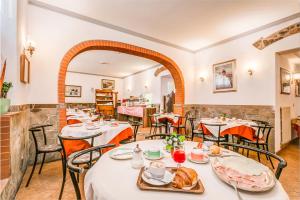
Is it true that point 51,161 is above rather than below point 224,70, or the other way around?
below

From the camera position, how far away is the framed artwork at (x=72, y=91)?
8836 mm

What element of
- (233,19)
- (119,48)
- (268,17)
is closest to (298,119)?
(268,17)

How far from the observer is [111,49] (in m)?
4.21

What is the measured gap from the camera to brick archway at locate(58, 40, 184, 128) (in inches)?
131

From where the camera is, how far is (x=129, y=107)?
8.37 metres

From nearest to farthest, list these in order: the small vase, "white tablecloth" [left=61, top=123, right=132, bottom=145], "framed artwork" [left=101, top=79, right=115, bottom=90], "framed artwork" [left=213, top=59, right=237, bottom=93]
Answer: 1. the small vase
2. "white tablecloth" [left=61, top=123, right=132, bottom=145]
3. "framed artwork" [left=213, top=59, right=237, bottom=93]
4. "framed artwork" [left=101, top=79, right=115, bottom=90]

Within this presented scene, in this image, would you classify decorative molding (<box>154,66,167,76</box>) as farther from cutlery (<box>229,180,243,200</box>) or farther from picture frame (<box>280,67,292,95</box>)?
cutlery (<box>229,180,243,200</box>)

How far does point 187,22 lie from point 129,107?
551cm

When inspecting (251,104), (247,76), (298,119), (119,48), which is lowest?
(298,119)

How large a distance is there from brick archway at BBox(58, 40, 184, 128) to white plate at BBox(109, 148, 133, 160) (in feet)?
8.34

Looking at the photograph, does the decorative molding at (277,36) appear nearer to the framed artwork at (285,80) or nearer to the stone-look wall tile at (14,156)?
the framed artwork at (285,80)

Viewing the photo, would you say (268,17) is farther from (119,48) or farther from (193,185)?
(193,185)

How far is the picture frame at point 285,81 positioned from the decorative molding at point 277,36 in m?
0.78

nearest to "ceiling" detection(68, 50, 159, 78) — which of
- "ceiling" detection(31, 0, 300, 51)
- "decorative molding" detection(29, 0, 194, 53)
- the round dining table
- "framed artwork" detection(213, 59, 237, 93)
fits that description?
"decorative molding" detection(29, 0, 194, 53)
